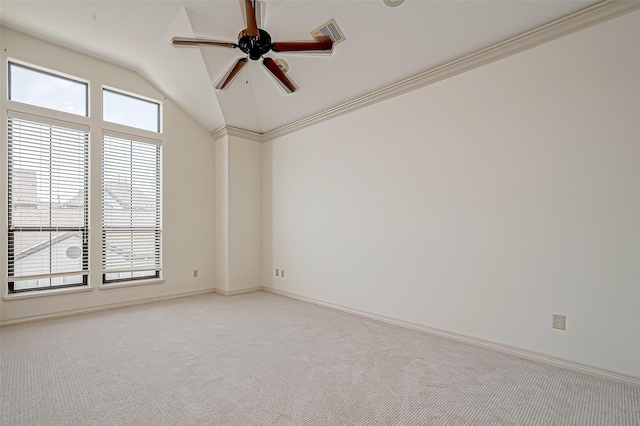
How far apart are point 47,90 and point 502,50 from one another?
524 centimetres

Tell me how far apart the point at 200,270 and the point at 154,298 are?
0.80 m

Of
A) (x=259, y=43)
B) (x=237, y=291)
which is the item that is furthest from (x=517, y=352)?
(x=237, y=291)

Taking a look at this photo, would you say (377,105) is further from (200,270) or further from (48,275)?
(48,275)

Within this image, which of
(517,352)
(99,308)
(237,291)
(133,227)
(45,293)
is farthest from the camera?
(237,291)

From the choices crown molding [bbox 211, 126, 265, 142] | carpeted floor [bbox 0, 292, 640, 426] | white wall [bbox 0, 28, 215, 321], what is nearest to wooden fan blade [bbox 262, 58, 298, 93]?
crown molding [bbox 211, 126, 265, 142]

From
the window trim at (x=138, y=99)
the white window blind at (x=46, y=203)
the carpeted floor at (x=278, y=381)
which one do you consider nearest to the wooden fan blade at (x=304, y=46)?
the carpeted floor at (x=278, y=381)

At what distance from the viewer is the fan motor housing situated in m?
2.46

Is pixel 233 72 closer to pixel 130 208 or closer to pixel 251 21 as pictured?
pixel 251 21

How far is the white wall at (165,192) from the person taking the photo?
366 cm

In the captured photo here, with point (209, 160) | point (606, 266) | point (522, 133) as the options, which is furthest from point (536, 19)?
point (209, 160)

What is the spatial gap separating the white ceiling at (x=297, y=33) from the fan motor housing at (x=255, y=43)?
9.5 inches

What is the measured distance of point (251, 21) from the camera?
7.55 feet

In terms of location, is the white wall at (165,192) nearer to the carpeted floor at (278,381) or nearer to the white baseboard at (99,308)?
the white baseboard at (99,308)

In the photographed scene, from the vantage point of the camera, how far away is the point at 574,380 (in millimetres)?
2340
